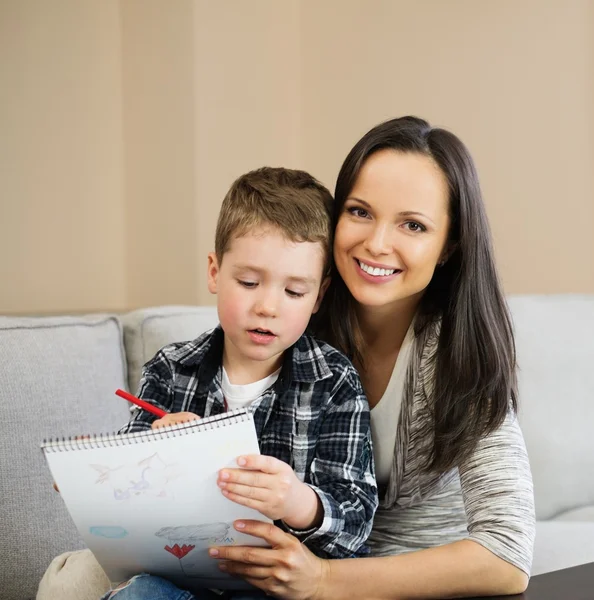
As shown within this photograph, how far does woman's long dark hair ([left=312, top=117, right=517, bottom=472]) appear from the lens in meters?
1.23

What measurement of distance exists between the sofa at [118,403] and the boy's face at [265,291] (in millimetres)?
514

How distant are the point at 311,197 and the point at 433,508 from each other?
0.58 m

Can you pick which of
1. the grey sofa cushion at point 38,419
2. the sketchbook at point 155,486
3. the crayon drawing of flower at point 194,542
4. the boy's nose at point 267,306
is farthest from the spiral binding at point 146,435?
the grey sofa cushion at point 38,419

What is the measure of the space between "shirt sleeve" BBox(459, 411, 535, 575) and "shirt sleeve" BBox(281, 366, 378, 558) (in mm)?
146

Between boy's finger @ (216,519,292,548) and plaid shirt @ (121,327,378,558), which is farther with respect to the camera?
plaid shirt @ (121,327,378,558)

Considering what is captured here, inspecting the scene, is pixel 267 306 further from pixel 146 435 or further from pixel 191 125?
pixel 191 125

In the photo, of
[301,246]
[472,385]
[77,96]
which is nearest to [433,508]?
[472,385]

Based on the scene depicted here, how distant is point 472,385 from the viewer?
4.06ft

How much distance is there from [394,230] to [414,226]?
0.11 ft

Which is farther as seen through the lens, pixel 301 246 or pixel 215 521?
pixel 301 246

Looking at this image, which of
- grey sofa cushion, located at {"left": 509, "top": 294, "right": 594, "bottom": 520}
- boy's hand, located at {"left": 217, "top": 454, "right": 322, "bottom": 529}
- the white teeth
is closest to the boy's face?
the white teeth

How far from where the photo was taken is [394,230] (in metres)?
1.23

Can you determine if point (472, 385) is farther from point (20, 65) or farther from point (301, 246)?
point (20, 65)

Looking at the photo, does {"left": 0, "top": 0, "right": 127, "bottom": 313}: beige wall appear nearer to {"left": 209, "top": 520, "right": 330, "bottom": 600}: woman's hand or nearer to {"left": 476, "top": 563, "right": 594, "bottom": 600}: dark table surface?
{"left": 209, "top": 520, "right": 330, "bottom": 600}: woman's hand
